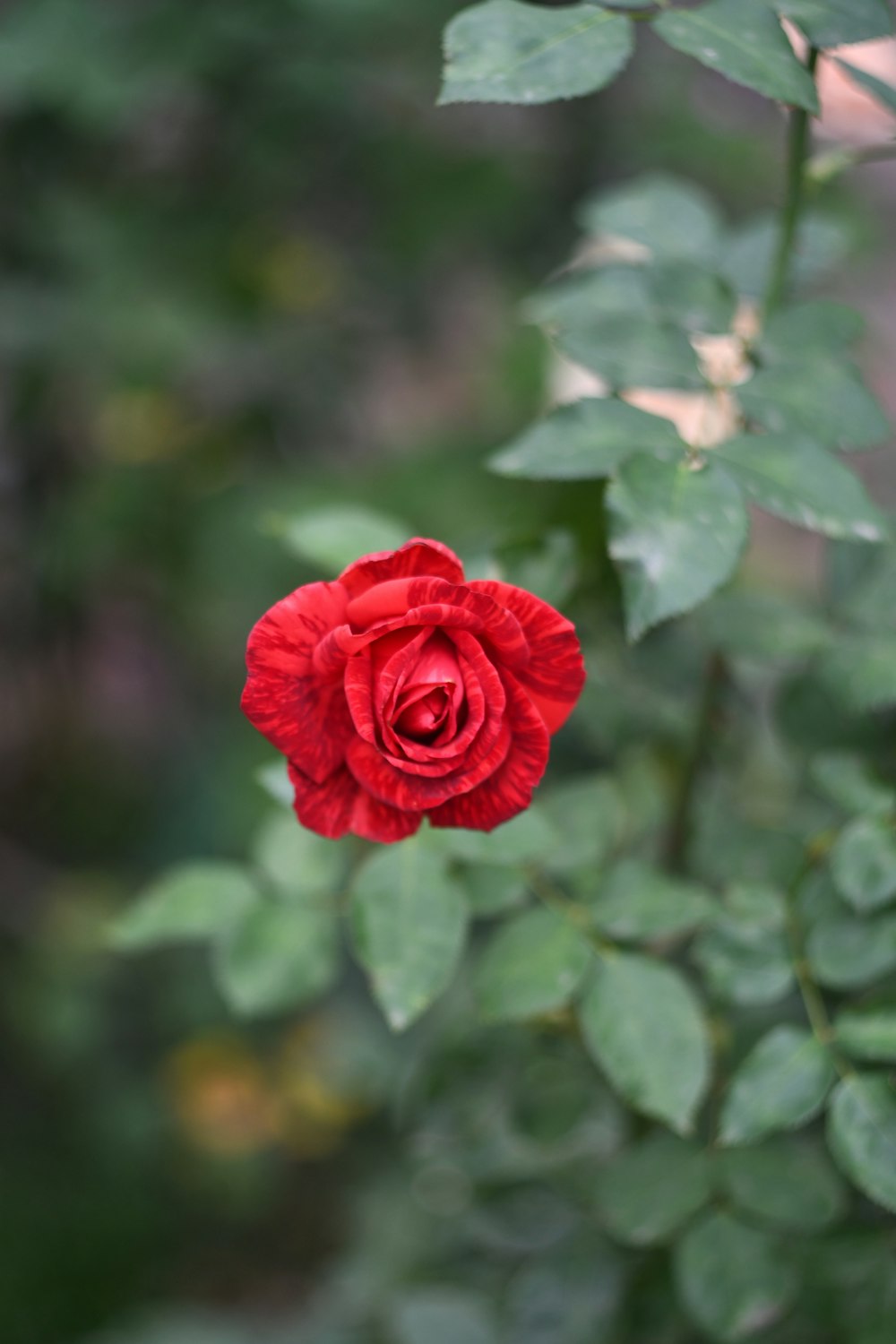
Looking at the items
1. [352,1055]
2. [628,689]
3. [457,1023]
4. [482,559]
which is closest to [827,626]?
[628,689]

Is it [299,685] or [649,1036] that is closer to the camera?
[299,685]

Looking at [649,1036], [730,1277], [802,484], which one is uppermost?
[802,484]

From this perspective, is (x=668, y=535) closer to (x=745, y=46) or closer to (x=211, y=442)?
(x=745, y=46)

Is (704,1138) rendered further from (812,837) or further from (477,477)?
(477,477)

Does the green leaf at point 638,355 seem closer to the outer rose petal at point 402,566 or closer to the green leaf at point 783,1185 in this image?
the outer rose petal at point 402,566

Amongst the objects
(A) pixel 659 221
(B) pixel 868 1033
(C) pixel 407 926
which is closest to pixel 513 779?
(C) pixel 407 926

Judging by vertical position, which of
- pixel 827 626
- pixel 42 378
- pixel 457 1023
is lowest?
pixel 42 378
